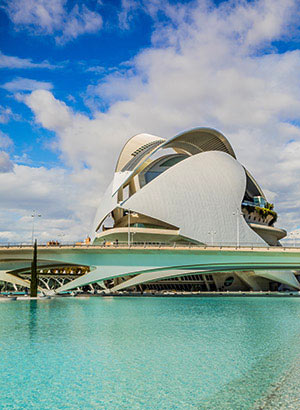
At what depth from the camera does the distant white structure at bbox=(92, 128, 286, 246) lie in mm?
48219

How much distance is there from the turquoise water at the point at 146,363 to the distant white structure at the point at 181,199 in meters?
24.4

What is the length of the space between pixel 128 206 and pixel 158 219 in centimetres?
382

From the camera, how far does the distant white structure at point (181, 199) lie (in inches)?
1898

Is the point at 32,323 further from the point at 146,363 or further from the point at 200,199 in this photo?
the point at 200,199

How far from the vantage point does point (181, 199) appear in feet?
164

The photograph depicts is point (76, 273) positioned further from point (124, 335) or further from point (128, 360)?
point (128, 360)

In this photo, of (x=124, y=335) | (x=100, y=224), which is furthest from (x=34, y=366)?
(x=100, y=224)

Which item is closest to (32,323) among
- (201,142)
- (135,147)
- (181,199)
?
(181,199)

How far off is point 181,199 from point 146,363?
37.8m

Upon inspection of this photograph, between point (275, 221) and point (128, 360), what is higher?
point (275, 221)

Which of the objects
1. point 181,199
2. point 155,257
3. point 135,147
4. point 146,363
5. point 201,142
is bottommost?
point 146,363

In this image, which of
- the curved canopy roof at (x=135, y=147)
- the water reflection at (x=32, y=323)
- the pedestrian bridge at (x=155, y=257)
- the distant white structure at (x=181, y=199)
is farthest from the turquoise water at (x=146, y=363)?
the curved canopy roof at (x=135, y=147)

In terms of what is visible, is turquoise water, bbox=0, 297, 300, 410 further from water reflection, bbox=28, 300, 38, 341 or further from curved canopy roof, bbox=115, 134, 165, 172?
curved canopy roof, bbox=115, 134, 165, 172

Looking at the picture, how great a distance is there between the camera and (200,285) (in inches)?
2055
